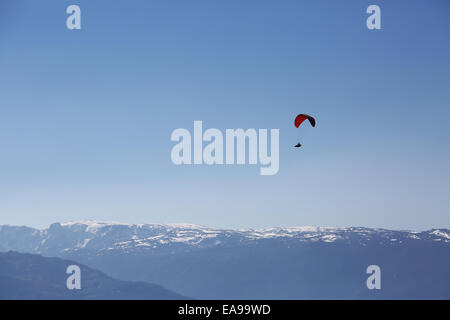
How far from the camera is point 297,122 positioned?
270 feet
